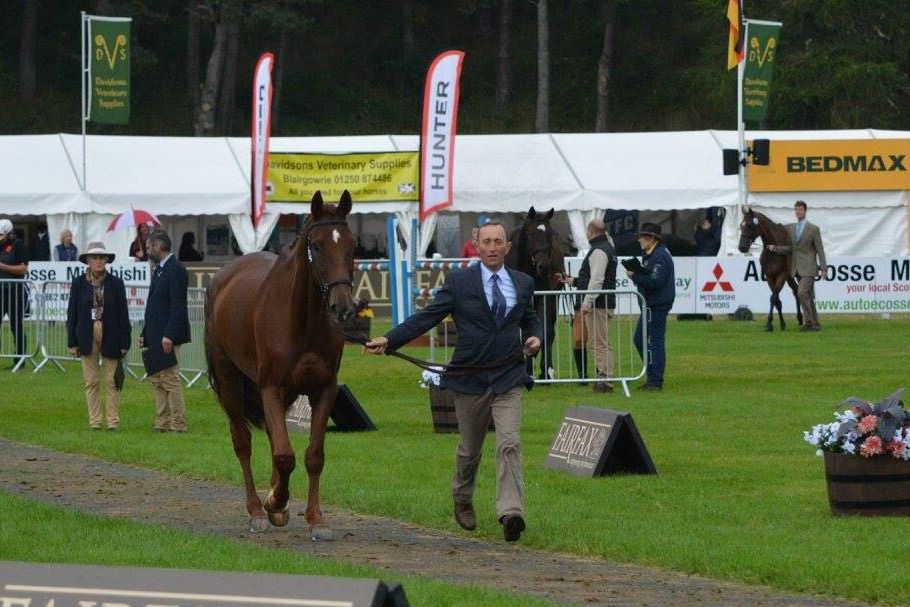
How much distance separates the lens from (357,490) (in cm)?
1291

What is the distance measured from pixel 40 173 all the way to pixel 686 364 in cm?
1774

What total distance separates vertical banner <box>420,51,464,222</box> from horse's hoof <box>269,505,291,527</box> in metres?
15.2

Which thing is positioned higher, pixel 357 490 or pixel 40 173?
pixel 40 173

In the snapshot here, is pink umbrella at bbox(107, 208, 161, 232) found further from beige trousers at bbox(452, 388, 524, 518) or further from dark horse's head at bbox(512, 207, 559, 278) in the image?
beige trousers at bbox(452, 388, 524, 518)

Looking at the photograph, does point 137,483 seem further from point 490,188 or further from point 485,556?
point 490,188

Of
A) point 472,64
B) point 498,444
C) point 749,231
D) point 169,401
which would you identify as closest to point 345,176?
point 749,231

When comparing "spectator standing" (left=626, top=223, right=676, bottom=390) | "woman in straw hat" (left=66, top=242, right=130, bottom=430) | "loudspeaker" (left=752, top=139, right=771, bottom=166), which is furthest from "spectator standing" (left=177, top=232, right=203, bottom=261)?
"woman in straw hat" (left=66, top=242, right=130, bottom=430)

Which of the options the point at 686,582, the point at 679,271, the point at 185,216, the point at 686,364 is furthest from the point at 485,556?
the point at 185,216

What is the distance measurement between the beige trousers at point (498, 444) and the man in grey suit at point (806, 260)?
19.7 m

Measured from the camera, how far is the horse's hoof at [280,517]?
1130 cm

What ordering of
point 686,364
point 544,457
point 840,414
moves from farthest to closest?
point 686,364, point 544,457, point 840,414

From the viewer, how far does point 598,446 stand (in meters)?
13.5

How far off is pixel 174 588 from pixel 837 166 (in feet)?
112

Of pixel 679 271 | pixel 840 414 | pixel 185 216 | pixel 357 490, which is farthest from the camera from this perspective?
pixel 185 216
